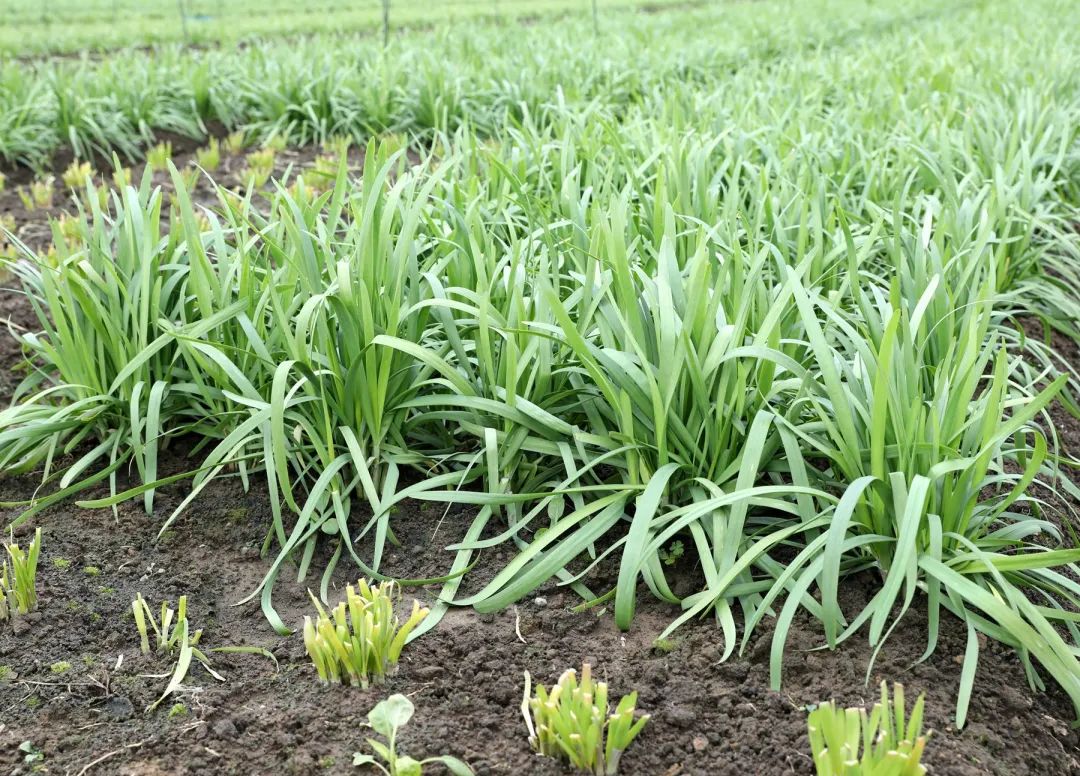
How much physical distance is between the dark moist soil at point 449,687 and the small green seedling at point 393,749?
0.10ft

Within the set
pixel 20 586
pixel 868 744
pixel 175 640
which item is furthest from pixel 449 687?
pixel 20 586

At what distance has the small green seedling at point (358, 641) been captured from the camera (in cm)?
151

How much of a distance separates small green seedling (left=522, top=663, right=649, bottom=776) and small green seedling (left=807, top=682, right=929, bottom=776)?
9.3 inches

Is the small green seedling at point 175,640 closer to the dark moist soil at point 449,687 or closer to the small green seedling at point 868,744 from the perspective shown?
the dark moist soil at point 449,687

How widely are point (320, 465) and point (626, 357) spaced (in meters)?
0.71

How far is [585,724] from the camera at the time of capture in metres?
1.33

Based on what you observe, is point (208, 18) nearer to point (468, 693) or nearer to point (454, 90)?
point (454, 90)

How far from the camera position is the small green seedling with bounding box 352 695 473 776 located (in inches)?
52.5

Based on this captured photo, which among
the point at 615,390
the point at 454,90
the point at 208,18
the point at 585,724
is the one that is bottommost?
the point at 585,724

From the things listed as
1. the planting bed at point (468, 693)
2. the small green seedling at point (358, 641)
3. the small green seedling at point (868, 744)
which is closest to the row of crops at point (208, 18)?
the planting bed at point (468, 693)

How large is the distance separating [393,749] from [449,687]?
0.21m

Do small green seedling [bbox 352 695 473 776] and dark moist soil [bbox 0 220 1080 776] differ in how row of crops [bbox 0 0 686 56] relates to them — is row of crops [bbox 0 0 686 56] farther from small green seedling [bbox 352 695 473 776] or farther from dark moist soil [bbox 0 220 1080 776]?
small green seedling [bbox 352 695 473 776]

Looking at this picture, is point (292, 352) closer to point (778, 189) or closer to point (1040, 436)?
point (1040, 436)

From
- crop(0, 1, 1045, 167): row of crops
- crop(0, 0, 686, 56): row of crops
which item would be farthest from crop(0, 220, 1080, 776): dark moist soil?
crop(0, 0, 686, 56): row of crops
